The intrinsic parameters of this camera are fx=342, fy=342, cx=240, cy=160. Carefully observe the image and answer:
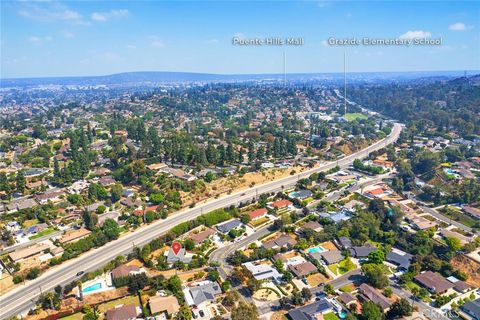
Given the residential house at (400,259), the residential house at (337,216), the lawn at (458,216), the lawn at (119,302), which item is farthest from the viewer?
the residential house at (337,216)

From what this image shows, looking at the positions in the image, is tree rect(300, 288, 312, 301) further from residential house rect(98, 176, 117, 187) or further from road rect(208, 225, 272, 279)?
residential house rect(98, 176, 117, 187)

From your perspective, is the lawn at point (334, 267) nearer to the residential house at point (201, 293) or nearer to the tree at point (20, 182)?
the residential house at point (201, 293)

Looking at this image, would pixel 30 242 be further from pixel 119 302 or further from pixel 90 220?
pixel 119 302

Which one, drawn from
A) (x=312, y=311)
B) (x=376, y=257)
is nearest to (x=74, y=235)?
(x=312, y=311)

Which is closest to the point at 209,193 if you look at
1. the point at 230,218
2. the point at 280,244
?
the point at 230,218

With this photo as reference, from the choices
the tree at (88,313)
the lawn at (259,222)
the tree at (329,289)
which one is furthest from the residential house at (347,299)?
the tree at (88,313)
